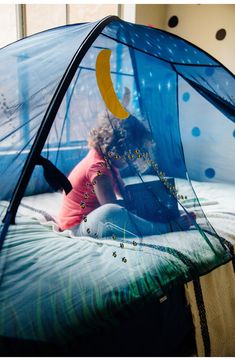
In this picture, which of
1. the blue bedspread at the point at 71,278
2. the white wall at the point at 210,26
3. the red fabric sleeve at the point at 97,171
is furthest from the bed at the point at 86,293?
the white wall at the point at 210,26

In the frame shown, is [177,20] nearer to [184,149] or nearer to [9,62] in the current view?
[184,149]

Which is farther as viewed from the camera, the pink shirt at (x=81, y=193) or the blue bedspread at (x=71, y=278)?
the pink shirt at (x=81, y=193)

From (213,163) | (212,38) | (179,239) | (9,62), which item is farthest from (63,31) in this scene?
(212,38)

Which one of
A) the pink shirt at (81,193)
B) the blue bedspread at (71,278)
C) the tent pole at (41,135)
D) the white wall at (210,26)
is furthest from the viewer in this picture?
the white wall at (210,26)

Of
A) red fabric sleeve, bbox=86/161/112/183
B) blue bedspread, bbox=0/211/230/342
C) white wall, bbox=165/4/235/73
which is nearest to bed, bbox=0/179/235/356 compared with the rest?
blue bedspread, bbox=0/211/230/342

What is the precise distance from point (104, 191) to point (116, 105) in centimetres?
37

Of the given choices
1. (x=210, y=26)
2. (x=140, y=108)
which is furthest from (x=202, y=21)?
(x=140, y=108)

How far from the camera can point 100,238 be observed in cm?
111

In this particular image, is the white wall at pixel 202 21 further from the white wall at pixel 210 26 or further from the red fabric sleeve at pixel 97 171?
the red fabric sleeve at pixel 97 171

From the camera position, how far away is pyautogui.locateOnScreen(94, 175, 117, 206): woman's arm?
114cm

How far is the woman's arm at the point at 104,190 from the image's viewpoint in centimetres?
114

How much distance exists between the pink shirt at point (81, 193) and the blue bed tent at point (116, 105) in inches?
1.4

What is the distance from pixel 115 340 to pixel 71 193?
1.57 feet

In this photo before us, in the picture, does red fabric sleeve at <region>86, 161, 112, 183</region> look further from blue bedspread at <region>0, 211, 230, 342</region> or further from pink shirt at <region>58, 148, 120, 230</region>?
blue bedspread at <region>0, 211, 230, 342</region>
